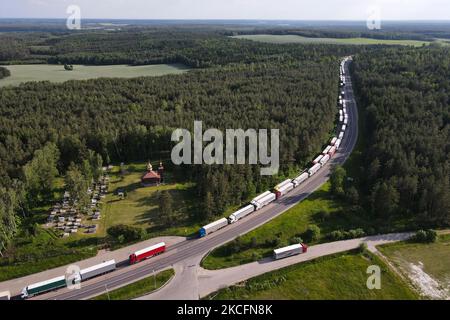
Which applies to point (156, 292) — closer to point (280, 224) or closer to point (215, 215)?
point (215, 215)

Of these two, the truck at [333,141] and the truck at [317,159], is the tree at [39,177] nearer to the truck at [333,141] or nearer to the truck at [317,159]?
the truck at [317,159]

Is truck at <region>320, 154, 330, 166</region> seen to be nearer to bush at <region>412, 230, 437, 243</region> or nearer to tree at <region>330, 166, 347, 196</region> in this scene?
tree at <region>330, 166, 347, 196</region>

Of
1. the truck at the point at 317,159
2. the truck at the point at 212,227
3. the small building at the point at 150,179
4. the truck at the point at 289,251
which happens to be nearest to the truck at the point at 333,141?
the truck at the point at 317,159

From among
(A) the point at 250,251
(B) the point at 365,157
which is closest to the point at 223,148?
(A) the point at 250,251

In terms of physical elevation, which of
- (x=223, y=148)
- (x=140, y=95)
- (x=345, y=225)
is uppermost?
(x=140, y=95)

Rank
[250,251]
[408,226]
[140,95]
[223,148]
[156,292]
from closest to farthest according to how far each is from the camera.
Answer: [156,292]
[250,251]
[408,226]
[223,148]
[140,95]

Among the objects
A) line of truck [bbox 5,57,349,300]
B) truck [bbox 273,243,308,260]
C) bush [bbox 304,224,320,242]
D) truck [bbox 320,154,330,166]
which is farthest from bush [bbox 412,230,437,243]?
truck [bbox 320,154,330,166]

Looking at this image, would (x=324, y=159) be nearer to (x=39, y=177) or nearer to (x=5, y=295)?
(x=39, y=177)
